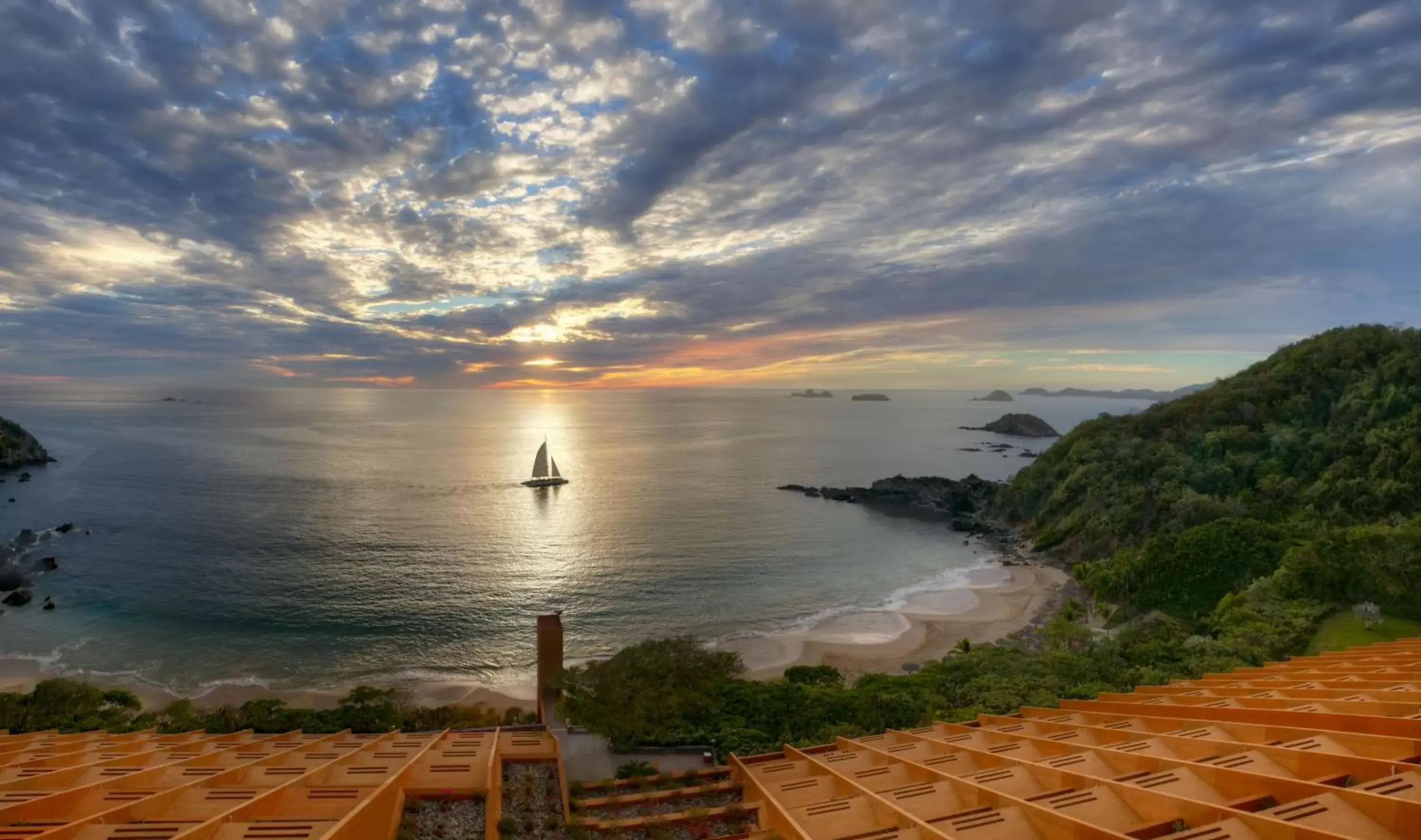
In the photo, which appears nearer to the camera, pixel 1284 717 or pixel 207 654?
pixel 1284 717

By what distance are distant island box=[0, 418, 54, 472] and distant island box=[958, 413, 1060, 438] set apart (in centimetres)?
19177

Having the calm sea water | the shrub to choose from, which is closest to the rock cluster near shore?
the calm sea water

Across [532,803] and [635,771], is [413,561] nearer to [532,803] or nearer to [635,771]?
[635,771]

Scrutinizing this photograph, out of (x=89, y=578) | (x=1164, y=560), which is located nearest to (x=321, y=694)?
(x=89, y=578)

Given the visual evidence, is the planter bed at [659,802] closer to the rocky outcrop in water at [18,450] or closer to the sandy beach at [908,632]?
the sandy beach at [908,632]

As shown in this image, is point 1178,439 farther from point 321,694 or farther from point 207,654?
point 207,654

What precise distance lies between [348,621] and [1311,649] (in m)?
47.8

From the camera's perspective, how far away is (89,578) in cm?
4738

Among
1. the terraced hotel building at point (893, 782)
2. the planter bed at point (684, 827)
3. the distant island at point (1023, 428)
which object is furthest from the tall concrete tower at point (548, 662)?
the distant island at point (1023, 428)

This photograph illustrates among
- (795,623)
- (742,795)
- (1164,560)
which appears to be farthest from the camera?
(795,623)

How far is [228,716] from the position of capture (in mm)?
23906

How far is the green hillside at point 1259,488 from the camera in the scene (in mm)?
30567

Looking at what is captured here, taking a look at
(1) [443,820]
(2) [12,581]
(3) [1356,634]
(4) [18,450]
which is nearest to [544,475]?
(2) [12,581]

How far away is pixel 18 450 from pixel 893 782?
434 ft
